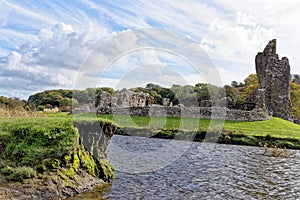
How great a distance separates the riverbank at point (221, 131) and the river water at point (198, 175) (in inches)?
209

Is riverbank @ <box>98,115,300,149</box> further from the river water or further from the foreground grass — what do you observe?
the foreground grass

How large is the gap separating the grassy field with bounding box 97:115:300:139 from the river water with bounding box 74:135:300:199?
764 centimetres

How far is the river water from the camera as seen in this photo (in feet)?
35.8

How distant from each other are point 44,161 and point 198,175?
22.3ft

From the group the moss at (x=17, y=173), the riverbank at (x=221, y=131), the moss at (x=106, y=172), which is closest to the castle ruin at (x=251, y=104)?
the riverbank at (x=221, y=131)

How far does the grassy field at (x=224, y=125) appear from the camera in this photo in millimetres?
28078

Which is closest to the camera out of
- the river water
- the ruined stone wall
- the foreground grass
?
the foreground grass

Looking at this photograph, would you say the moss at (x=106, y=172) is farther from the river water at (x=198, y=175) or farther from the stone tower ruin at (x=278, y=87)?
the stone tower ruin at (x=278, y=87)

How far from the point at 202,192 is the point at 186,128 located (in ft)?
62.8

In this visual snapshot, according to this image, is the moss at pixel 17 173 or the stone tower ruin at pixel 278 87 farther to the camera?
the stone tower ruin at pixel 278 87

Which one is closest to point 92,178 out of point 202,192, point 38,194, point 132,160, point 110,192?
point 110,192

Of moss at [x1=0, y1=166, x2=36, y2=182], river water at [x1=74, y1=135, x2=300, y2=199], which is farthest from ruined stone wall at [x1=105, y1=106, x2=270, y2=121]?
moss at [x1=0, y1=166, x2=36, y2=182]

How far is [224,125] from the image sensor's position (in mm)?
30562

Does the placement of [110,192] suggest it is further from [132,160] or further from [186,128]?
[186,128]
